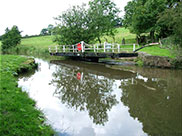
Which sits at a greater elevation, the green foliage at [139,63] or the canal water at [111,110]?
the green foliage at [139,63]

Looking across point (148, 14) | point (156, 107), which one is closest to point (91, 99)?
point (156, 107)

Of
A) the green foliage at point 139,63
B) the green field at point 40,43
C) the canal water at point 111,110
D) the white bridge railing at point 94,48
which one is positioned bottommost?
the canal water at point 111,110

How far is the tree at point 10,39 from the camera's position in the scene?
1862 inches

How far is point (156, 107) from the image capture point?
18.6 feet

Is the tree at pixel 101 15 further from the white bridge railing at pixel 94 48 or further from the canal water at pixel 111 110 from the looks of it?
the canal water at pixel 111 110

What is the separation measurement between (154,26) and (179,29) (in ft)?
35.9

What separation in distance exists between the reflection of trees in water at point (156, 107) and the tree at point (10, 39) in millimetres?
47587

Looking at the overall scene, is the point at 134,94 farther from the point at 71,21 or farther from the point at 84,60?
the point at 71,21

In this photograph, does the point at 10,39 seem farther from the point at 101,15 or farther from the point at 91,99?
the point at 91,99

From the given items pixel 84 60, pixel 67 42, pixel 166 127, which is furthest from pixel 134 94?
pixel 67 42

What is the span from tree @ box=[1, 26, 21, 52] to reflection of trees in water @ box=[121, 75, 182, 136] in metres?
47.6

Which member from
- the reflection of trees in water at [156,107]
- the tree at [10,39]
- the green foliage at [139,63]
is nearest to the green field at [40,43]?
the tree at [10,39]

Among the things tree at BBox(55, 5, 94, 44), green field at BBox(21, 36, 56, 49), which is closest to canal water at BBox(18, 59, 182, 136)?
tree at BBox(55, 5, 94, 44)

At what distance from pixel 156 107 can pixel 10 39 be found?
50722 mm
